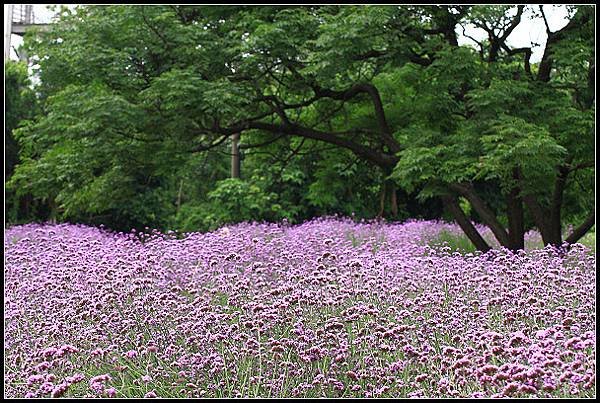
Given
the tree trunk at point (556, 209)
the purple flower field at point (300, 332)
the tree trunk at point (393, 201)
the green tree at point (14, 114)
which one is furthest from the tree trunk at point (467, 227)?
the green tree at point (14, 114)

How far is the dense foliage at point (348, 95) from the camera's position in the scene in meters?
6.41

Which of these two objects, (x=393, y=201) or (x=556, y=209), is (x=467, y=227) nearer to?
(x=556, y=209)

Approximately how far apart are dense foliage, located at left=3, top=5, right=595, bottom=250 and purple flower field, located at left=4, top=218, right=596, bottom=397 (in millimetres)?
2082

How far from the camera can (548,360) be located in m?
2.60

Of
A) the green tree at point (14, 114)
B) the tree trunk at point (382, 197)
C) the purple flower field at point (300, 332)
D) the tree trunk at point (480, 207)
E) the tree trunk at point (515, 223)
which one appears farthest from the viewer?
the green tree at point (14, 114)

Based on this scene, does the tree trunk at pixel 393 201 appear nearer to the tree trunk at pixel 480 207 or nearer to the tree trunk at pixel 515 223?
the tree trunk at pixel 515 223

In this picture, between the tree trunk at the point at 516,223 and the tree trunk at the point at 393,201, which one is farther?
the tree trunk at the point at 393,201

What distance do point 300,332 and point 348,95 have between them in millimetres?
5325

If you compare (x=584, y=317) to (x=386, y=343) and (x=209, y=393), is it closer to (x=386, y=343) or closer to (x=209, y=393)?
(x=386, y=343)

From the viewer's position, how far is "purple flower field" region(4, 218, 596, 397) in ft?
9.82

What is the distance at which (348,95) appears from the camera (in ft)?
27.4

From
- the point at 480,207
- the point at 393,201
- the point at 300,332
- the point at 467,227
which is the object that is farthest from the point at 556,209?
the point at 393,201

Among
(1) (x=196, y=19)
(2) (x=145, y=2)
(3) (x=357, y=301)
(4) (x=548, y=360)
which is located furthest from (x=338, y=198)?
(4) (x=548, y=360)

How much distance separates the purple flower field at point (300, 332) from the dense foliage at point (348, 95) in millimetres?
2082
